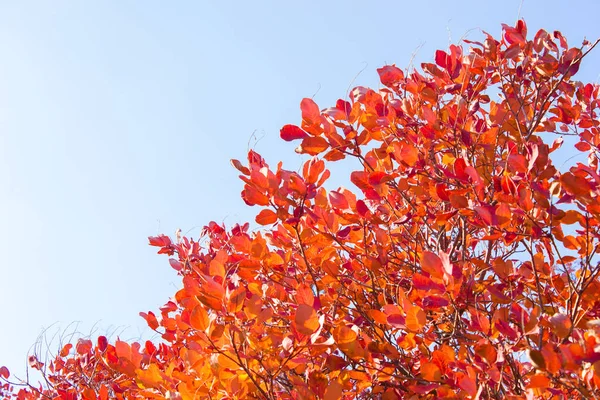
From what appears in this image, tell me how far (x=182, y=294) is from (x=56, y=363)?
174 cm

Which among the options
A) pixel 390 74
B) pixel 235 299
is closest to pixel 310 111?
pixel 390 74

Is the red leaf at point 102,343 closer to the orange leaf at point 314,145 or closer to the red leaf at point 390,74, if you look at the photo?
the orange leaf at point 314,145

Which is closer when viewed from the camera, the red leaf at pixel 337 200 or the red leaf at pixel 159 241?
the red leaf at pixel 337 200

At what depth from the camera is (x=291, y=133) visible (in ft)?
5.74

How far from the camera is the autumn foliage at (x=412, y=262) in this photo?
57.5 inches

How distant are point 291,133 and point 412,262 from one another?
3.13 ft


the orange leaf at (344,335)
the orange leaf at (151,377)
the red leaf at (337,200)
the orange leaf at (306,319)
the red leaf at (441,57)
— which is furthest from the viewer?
the red leaf at (441,57)

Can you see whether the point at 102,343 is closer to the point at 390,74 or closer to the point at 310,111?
the point at 310,111

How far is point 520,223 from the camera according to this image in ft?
5.68

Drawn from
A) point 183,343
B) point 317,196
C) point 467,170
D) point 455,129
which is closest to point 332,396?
point 317,196

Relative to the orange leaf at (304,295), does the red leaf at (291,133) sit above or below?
above

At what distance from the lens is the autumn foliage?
4.79 ft

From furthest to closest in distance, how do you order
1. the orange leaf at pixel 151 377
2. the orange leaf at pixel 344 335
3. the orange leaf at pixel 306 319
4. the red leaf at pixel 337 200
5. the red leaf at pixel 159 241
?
the red leaf at pixel 159 241 < the red leaf at pixel 337 200 < the orange leaf at pixel 151 377 < the orange leaf at pixel 344 335 < the orange leaf at pixel 306 319

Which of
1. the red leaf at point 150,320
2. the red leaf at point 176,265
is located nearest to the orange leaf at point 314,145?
the red leaf at point 176,265
